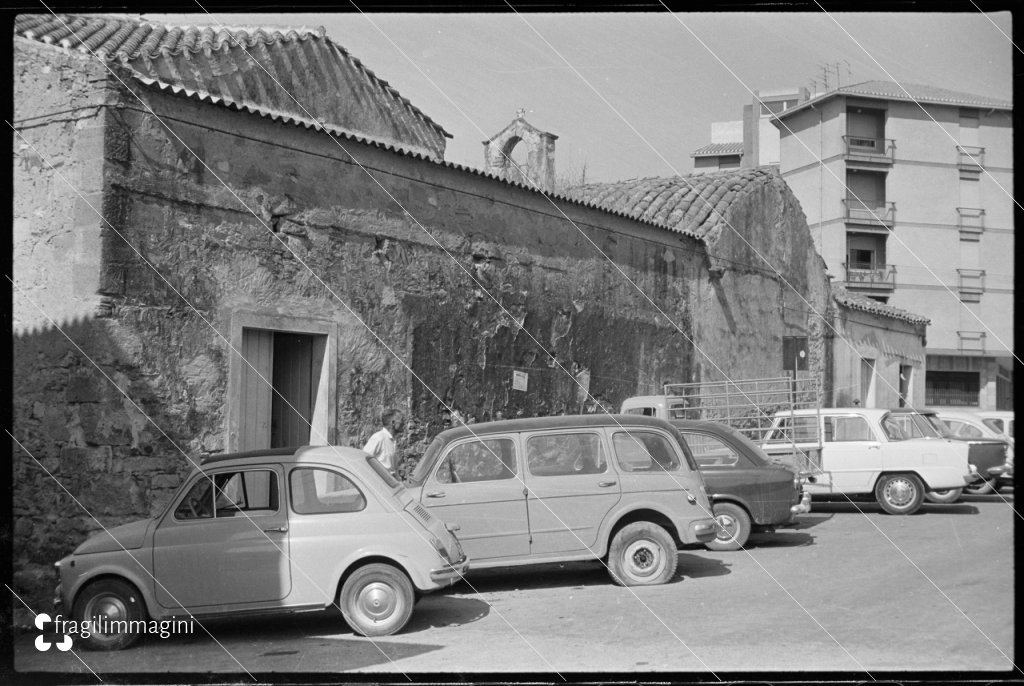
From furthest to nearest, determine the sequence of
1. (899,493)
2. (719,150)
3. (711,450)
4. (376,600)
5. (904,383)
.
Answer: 1. (719,150)
2. (904,383)
3. (899,493)
4. (711,450)
5. (376,600)

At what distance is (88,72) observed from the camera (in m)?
7.96

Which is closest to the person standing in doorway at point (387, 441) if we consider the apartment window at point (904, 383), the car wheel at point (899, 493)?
the car wheel at point (899, 493)

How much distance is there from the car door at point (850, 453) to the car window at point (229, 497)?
8.83 m

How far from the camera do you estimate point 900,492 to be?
13.0 metres

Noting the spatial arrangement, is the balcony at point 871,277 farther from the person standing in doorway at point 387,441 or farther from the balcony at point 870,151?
the person standing in doorway at point 387,441

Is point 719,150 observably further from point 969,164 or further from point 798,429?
point 798,429

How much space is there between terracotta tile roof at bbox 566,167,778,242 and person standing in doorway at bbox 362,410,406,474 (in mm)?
7364

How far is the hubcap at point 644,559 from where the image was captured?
321 inches

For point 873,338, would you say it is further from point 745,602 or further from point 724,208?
point 745,602

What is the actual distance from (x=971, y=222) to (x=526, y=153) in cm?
1307

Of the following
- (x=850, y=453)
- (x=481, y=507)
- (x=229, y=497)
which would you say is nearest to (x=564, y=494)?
(x=481, y=507)

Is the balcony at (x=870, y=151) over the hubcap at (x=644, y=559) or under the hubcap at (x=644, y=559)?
over

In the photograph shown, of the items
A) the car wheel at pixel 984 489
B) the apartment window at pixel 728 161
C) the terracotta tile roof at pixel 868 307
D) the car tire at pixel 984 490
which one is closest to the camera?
the car wheel at pixel 984 489

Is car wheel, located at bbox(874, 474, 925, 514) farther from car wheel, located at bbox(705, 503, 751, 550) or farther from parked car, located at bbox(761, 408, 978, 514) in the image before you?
car wheel, located at bbox(705, 503, 751, 550)
